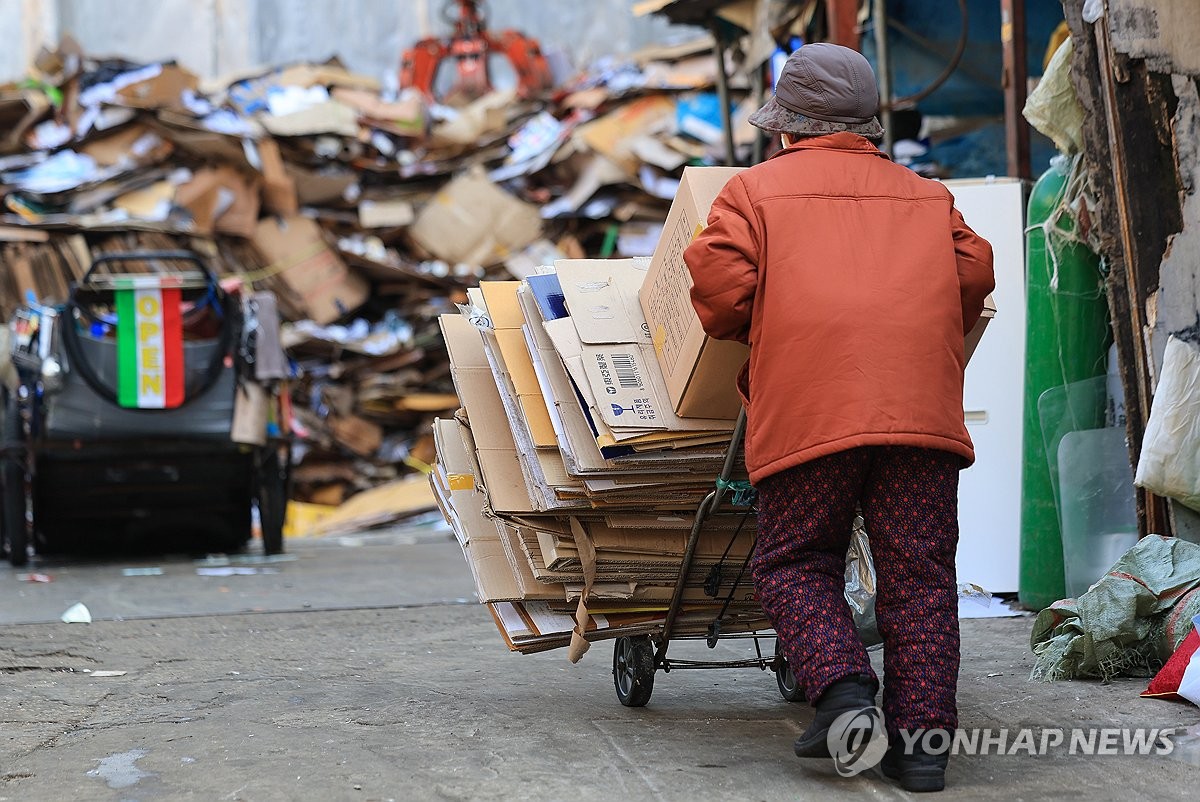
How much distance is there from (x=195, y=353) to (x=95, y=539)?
57.8 inches

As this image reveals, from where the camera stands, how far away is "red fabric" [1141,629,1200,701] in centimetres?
331

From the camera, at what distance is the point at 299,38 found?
15539 millimetres

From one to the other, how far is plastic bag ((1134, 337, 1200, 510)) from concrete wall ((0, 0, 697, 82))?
11.5 metres

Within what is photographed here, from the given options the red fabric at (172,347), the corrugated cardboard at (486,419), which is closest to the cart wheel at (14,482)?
the red fabric at (172,347)

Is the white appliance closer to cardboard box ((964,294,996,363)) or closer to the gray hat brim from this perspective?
cardboard box ((964,294,996,363))

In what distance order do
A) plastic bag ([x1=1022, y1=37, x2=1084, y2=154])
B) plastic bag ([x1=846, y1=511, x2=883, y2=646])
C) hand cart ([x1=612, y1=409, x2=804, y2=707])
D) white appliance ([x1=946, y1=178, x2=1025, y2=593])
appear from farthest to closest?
white appliance ([x1=946, y1=178, x2=1025, y2=593]), plastic bag ([x1=1022, y1=37, x2=1084, y2=154]), plastic bag ([x1=846, y1=511, x2=883, y2=646]), hand cart ([x1=612, y1=409, x2=804, y2=707])

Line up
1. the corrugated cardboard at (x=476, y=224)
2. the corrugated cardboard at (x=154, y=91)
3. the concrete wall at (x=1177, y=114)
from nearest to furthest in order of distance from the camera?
the concrete wall at (x=1177, y=114) < the corrugated cardboard at (x=154, y=91) < the corrugated cardboard at (x=476, y=224)

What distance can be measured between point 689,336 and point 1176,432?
60.1 inches

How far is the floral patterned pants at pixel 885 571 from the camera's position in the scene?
8.94 ft

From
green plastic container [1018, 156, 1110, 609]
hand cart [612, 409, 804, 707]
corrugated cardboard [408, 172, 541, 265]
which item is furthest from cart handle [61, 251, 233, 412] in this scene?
corrugated cardboard [408, 172, 541, 265]

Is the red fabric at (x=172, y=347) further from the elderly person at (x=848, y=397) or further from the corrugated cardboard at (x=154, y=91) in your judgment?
the corrugated cardboard at (x=154, y=91)

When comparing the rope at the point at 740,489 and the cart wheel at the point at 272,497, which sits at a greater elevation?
the rope at the point at 740,489

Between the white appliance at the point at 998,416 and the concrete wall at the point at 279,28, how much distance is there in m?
10.1

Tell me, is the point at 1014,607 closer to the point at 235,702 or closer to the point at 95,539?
the point at 235,702
